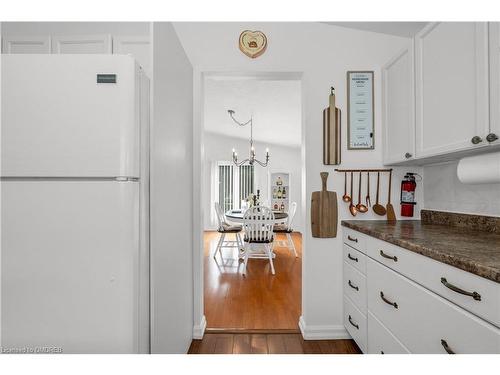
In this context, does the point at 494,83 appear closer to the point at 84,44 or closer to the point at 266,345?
the point at 266,345

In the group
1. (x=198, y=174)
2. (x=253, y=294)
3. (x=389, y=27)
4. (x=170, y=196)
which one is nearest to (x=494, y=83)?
(x=389, y=27)

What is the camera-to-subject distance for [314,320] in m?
1.83

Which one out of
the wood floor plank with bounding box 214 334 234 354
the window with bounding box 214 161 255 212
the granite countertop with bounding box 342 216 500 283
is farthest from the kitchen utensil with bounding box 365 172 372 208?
the window with bounding box 214 161 255 212

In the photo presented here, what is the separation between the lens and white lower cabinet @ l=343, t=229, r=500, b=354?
75 centimetres

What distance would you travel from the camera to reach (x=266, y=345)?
174 centimetres

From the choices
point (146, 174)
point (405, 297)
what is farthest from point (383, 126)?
point (146, 174)

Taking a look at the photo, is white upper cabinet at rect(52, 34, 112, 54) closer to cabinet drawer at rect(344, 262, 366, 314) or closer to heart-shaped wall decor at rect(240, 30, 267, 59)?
heart-shaped wall decor at rect(240, 30, 267, 59)

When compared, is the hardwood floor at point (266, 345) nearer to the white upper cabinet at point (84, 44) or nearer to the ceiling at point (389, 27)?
the white upper cabinet at point (84, 44)

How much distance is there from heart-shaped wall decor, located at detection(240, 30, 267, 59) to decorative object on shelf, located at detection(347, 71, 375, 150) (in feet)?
2.32

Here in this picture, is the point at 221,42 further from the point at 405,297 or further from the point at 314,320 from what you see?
the point at 314,320

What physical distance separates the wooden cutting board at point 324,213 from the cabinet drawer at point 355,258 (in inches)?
6.2

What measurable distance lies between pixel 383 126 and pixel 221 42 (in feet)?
4.64

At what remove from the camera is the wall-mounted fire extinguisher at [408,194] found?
1.81 metres

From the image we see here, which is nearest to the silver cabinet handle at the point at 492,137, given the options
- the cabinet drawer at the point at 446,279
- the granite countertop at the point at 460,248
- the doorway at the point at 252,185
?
the granite countertop at the point at 460,248
